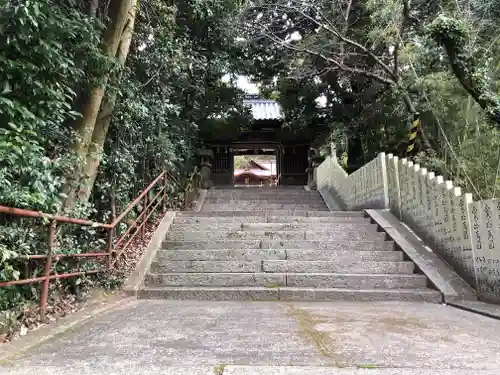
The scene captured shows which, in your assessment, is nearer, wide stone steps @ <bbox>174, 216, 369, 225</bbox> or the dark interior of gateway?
wide stone steps @ <bbox>174, 216, 369, 225</bbox>

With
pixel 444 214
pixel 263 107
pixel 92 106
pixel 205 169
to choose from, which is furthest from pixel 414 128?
pixel 263 107

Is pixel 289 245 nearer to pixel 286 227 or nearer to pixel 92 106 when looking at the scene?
pixel 286 227

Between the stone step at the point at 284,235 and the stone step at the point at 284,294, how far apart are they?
1.56 m

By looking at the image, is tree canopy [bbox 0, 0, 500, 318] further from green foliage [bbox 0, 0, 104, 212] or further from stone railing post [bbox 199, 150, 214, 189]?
stone railing post [bbox 199, 150, 214, 189]

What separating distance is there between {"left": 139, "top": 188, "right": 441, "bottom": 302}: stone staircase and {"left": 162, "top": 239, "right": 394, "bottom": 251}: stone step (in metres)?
0.01

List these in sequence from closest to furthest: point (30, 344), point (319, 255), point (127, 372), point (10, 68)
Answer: point (127, 372) < point (30, 344) < point (10, 68) < point (319, 255)

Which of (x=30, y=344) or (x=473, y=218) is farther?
(x=473, y=218)

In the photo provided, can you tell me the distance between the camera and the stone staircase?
5488mm

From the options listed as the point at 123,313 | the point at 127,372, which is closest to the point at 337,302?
the point at 123,313

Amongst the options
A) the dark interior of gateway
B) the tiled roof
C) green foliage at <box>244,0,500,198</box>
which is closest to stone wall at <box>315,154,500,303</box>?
green foliage at <box>244,0,500,198</box>

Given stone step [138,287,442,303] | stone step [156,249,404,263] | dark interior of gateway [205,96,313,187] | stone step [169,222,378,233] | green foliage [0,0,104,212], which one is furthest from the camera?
dark interior of gateway [205,96,313,187]

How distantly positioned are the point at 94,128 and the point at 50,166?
57.3 inches

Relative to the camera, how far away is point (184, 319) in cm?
416

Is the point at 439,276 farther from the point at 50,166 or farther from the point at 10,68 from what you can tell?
the point at 10,68
